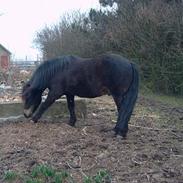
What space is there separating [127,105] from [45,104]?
1632mm

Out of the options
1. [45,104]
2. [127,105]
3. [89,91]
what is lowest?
[45,104]

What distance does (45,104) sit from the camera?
731 cm

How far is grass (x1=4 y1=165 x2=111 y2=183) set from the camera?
4.24m

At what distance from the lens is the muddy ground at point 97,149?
15.4ft

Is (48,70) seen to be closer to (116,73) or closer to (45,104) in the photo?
(45,104)

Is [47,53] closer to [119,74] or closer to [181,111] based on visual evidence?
[181,111]

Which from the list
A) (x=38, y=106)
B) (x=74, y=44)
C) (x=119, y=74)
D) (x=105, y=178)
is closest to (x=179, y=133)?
(x=119, y=74)

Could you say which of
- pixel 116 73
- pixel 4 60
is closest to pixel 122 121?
pixel 116 73

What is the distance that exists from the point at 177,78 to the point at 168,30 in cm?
194

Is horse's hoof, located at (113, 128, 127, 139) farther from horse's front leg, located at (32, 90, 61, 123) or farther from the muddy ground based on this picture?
horse's front leg, located at (32, 90, 61, 123)

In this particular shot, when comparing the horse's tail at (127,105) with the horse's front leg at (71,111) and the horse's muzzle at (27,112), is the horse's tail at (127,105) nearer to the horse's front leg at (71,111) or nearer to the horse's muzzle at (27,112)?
the horse's front leg at (71,111)

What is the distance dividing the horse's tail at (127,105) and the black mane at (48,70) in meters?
1.35

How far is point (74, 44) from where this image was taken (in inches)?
885

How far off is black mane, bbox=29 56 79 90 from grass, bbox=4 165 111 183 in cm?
297
